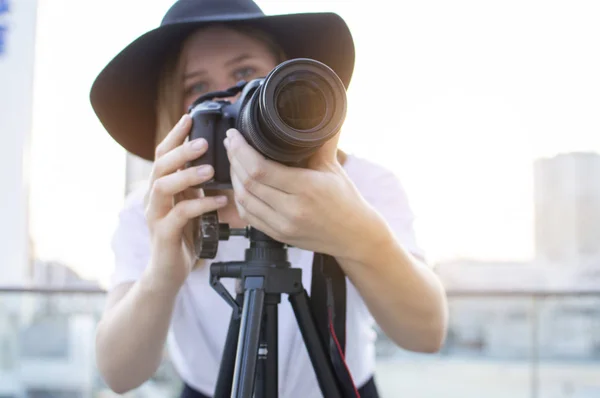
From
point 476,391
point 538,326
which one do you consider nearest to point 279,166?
point 538,326

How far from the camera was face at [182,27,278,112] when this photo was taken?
862mm

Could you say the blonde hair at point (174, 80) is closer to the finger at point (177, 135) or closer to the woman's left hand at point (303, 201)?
the finger at point (177, 135)

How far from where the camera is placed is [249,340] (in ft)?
2.01

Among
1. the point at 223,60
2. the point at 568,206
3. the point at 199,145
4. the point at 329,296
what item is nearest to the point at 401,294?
the point at 329,296

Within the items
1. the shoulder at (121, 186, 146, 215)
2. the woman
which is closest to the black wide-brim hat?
the woman

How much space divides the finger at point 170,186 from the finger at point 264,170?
0.25ft

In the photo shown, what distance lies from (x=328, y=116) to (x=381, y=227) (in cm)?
17

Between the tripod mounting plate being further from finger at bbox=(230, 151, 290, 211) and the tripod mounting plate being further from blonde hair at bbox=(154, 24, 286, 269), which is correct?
blonde hair at bbox=(154, 24, 286, 269)

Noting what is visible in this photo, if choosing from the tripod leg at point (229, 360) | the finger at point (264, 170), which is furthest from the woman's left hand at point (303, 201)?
the tripod leg at point (229, 360)

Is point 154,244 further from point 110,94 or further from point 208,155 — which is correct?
point 110,94

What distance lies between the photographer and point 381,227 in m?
0.67

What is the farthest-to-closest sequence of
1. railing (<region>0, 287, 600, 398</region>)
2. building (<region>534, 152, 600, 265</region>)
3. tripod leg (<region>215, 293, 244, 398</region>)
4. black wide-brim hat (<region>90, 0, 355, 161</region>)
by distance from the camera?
building (<region>534, 152, 600, 265</region>) → railing (<region>0, 287, 600, 398</region>) → black wide-brim hat (<region>90, 0, 355, 161</region>) → tripod leg (<region>215, 293, 244, 398</region>)

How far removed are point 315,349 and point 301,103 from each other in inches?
11.1

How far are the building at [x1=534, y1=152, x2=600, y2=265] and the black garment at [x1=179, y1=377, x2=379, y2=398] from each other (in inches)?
237
